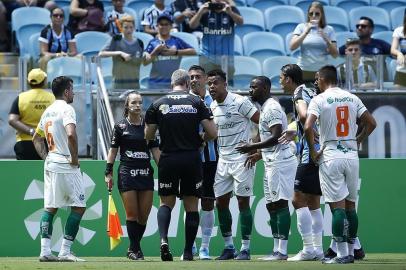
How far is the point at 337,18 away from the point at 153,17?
3.86 metres

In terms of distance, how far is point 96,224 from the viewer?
1670 centimetres

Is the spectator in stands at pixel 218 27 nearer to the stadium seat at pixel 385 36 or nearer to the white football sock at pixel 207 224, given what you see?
the stadium seat at pixel 385 36

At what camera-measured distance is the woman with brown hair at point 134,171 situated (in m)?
14.5

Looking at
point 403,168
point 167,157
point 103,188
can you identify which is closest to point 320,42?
point 403,168

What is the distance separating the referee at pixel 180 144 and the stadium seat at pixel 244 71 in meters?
3.96

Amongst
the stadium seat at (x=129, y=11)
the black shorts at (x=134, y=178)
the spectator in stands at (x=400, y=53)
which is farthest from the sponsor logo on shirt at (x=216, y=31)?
the black shorts at (x=134, y=178)

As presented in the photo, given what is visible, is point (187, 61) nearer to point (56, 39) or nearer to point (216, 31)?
point (216, 31)

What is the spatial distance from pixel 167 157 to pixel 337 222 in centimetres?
215

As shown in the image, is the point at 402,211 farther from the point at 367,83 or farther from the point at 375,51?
the point at 375,51

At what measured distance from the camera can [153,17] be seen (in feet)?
67.3

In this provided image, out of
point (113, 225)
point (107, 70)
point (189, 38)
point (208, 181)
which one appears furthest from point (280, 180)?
point (189, 38)

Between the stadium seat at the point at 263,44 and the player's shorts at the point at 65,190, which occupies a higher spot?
the stadium seat at the point at 263,44

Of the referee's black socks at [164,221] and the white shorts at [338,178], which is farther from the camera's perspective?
the referee's black socks at [164,221]

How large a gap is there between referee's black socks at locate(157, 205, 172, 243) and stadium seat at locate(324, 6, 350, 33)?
364 inches
